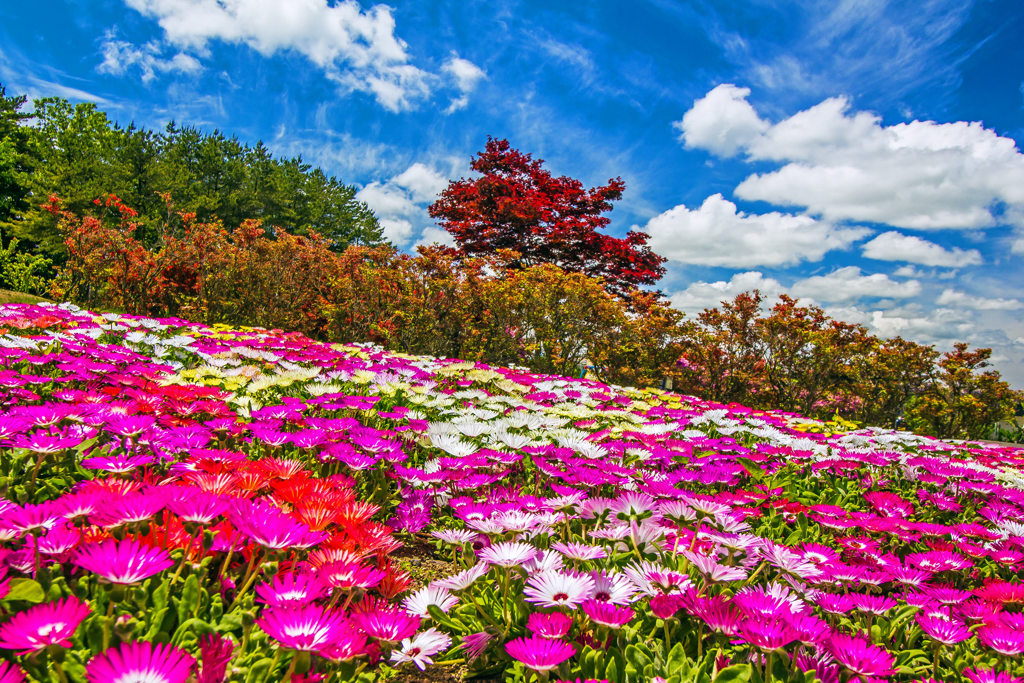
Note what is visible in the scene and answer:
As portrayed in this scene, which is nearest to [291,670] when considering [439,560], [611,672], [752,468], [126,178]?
[611,672]

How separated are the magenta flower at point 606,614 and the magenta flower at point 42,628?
79 centimetres

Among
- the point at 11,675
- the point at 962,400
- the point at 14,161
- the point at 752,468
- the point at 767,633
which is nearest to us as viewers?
the point at 11,675

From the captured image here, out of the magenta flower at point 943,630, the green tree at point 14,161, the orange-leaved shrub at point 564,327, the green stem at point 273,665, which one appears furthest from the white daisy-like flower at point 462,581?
the green tree at point 14,161

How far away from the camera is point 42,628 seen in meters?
0.69

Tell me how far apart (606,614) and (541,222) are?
1431cm

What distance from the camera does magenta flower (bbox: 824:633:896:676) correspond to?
0.84 meters

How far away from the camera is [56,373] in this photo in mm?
2391

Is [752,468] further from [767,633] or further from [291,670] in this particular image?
[291,670]

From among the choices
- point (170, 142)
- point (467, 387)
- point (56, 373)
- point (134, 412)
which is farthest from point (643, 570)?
point (170, 142)

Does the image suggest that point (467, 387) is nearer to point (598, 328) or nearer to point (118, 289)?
point (598, 328)

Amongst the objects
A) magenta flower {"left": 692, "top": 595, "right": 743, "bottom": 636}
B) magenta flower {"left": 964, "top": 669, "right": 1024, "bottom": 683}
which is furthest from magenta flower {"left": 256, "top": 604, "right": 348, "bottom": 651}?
magenta flower {"left": 964, "top": 669, "right": 1024, "bottom": 683}

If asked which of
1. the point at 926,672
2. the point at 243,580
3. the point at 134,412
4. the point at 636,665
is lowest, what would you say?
the point at 926,672

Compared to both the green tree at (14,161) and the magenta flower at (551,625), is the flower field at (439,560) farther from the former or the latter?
the green tree at (14,161)

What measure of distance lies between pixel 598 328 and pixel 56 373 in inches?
248
